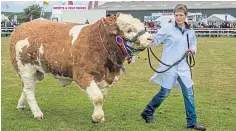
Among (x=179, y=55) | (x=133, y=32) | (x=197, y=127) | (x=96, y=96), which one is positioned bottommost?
(x=197, y=127)

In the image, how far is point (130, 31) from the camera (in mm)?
6992

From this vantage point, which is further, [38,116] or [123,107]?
[123,107]

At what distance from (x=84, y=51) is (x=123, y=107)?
213 cm

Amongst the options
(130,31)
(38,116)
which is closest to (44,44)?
(38,116)

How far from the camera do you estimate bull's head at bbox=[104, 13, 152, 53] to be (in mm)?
6809

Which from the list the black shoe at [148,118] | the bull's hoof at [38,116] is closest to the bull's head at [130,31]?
the black shoe at [148,118]

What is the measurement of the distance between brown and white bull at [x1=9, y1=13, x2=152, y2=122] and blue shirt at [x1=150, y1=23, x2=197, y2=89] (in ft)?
1.67

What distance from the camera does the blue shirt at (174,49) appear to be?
Answer: 23.5 ft

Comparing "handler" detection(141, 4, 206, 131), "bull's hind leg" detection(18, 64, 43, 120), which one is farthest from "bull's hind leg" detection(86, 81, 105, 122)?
"bull's hind leg" detection(18, 64, 43, 120)

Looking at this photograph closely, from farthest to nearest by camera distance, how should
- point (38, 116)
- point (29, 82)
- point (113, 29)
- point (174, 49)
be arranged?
point (29, 82)
point (38, 116)
point (174, 49)
point (113, 29)

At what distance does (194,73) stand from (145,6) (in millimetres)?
73564

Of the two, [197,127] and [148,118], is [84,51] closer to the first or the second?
[148,118]

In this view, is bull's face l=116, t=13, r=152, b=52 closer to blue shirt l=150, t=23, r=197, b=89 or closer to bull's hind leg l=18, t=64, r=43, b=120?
blue shirt l=150, t=23, r=197, b=89

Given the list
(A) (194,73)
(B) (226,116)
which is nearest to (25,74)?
(B) (226,116)
